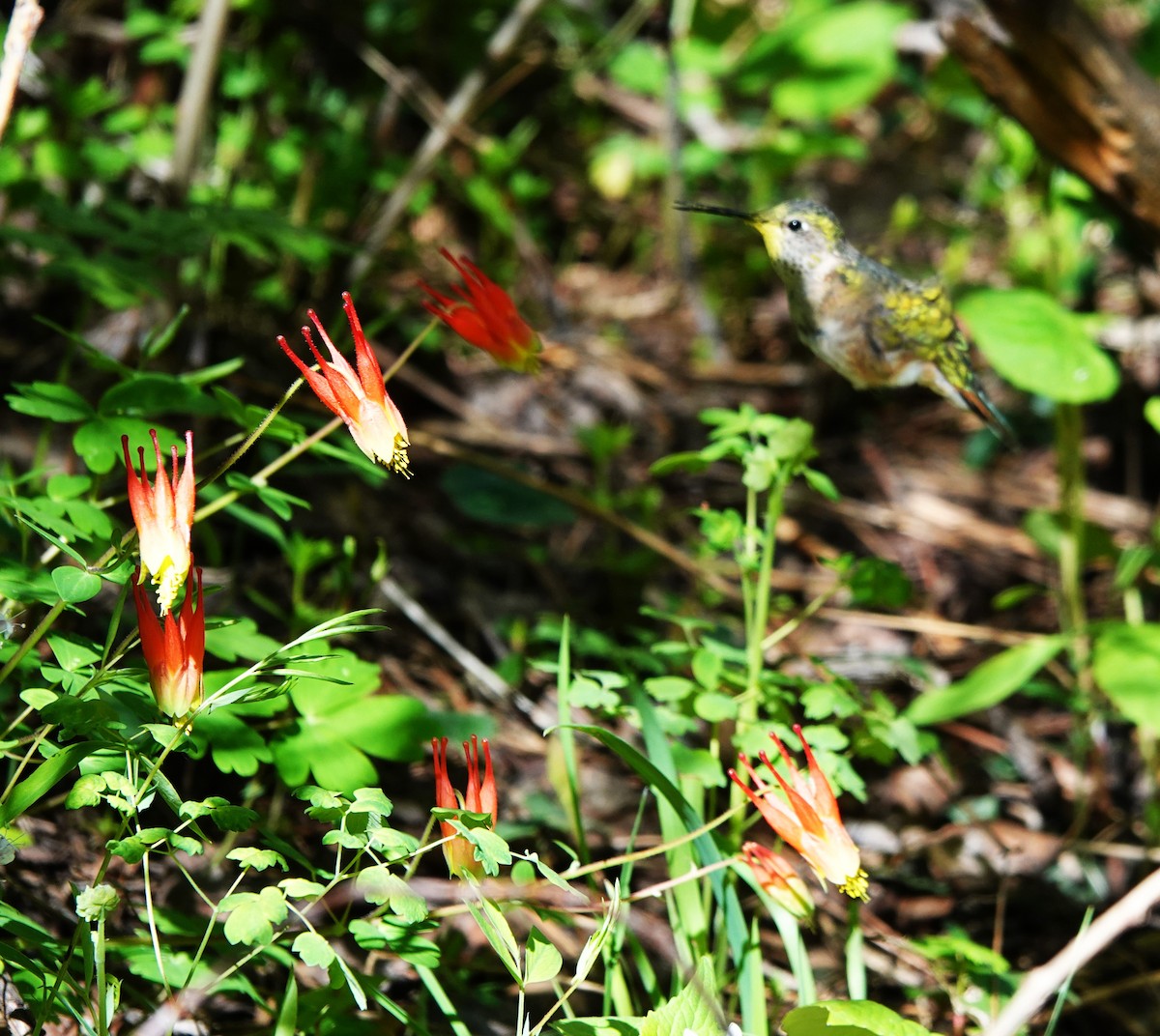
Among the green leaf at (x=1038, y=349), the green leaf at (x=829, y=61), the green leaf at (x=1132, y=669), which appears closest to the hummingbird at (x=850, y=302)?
the green leaf at (x=1038, y=349)

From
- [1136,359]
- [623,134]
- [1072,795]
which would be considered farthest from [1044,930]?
[623,134]

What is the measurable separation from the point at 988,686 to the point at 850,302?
928 millimetres

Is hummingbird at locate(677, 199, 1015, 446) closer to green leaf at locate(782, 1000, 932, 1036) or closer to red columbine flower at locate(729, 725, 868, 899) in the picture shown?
red columbine flower at locate(729, 725, 868, 899)

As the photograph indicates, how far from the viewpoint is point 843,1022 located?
51.7 inches

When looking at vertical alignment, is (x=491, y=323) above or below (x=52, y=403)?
above

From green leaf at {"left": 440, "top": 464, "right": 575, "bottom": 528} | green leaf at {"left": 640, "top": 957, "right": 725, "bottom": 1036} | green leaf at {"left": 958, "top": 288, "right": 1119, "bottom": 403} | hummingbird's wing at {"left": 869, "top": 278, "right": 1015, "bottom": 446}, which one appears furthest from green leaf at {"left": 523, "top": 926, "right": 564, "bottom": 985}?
green leaf at {"left": 440, "top": 464, "right": 575, "bottom": 528}

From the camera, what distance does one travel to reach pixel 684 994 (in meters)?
1.34

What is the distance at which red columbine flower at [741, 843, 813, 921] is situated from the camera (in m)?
1.47

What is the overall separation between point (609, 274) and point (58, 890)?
3.53 m

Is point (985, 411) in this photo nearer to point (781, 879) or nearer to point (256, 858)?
point (781, 879)

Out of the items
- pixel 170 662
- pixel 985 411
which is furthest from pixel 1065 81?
pixel 170 662

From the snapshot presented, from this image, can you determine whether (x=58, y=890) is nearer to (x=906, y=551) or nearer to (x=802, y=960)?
(x=802, y=960)

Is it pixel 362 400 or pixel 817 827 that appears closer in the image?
pixel 362 400

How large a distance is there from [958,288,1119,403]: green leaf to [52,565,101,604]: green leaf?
1.58 meters
